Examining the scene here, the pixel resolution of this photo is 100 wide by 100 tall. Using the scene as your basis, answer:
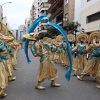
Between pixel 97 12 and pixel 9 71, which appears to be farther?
pixel 97 12

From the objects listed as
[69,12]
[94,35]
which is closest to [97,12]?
[69,12]

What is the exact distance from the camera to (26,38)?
6594 millimetres

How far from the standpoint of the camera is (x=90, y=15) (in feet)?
75.5

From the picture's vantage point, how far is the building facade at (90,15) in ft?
68.9

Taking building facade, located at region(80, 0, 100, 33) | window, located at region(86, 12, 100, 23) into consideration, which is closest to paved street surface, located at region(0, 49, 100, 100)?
building facade, located at region(80, 0, 100, 33)

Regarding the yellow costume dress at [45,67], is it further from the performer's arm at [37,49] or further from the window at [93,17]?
the window at [93,17]

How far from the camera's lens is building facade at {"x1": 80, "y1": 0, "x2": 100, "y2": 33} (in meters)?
21.0

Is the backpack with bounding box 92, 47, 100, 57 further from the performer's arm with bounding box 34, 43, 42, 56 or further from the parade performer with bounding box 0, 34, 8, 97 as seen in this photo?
the parade performer with bounding box 0, 34, 8, 97

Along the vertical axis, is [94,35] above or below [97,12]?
below

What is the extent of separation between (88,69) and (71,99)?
2.48 m

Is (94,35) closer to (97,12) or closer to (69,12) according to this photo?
(97,12)

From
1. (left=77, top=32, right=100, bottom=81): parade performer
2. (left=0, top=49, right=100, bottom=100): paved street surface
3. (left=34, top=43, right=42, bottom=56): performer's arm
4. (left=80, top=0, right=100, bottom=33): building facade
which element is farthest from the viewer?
(left=80, top=0, right=100, bottom=33): building facade

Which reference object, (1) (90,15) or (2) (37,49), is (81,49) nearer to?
(2) (37,49)

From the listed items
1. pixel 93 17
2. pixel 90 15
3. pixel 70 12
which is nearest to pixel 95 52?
pixel 93 17
